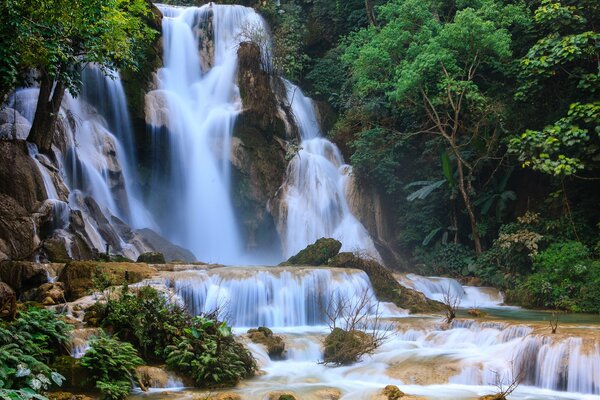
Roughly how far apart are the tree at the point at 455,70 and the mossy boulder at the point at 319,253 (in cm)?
523

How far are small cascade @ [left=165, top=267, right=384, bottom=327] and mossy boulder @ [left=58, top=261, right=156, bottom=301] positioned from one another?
0.90 metres

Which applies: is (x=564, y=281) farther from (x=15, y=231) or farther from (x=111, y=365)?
(x=15, y=231)

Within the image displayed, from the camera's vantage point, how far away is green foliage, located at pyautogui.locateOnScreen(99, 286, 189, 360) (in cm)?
932

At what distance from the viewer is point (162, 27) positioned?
2630 cm

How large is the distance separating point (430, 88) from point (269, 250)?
8755 millimetres

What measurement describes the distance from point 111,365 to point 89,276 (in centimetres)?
354

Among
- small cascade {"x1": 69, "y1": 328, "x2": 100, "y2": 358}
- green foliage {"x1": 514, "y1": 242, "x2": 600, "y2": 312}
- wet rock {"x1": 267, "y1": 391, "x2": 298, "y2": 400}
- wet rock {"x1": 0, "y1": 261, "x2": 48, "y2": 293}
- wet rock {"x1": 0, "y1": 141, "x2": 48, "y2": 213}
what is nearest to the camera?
wet rock {"x1": 267, "y1": 391, "x2": 298, "y2": 400}

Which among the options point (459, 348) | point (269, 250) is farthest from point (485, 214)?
point (459, 348)

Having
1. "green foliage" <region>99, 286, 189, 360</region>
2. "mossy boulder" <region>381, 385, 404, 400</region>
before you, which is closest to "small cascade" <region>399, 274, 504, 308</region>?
"mossy boulder" <region>381, 385, 404, 400</region>

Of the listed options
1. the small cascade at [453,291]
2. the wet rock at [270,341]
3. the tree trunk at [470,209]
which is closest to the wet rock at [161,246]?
the small cascade at [453,291]

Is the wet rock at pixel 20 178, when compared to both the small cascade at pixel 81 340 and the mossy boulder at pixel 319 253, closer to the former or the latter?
the small cascade at pixel 81 340

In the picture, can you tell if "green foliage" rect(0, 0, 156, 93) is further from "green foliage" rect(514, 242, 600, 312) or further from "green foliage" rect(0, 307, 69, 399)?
"green foliage" rect(514, 242, 600, 312)

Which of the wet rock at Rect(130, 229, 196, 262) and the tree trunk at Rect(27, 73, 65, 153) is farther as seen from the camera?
the wet rock at Rect(130, 229, 196, 262)

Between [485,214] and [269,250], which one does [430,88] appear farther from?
[269,250]
